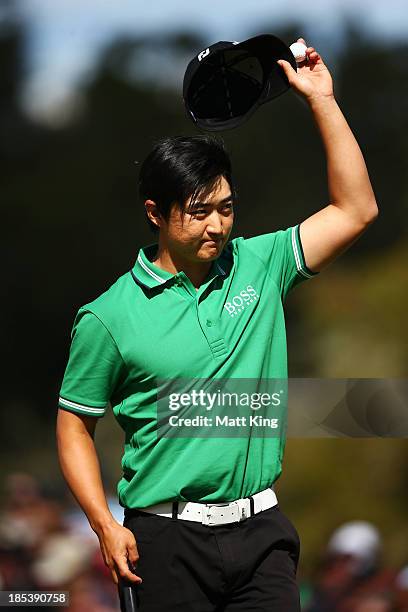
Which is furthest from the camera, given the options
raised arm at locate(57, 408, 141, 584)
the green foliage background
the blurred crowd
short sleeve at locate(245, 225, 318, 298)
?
the green foliage background

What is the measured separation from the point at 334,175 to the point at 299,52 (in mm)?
295

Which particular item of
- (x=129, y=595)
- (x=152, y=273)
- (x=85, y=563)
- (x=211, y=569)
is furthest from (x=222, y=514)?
(x=85, y=563)

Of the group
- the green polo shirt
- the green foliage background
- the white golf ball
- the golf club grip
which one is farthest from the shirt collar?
the green foliage background

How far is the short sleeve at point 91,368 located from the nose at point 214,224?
311 millimetres

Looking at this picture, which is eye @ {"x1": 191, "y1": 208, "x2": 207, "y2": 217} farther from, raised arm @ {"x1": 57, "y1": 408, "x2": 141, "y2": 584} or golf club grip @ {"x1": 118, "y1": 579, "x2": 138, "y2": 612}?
golf club grip @ {"x1": 118, "y1": 579, "x2": 138, "y2": 612}

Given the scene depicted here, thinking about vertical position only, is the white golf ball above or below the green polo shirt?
above

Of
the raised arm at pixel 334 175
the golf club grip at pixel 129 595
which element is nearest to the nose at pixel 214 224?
the raised arm at pixel 334 175

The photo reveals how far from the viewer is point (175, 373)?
85.4 inches

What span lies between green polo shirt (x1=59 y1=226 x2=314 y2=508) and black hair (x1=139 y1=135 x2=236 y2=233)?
176 millimetres

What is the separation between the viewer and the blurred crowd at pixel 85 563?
159 inches

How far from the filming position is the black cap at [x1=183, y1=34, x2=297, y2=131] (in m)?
2.28

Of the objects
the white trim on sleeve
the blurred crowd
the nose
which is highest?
the nose

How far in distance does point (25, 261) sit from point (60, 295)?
0.82ft

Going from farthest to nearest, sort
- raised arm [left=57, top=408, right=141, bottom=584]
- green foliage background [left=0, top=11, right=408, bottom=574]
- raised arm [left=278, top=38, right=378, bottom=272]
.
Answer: green foliage background [left=0, top=11, right=408, bottom=574], raised arm [left=278, top=38, right=378, bottom=272], raised arm [left=57, top=408, right=141, bottom=584]
